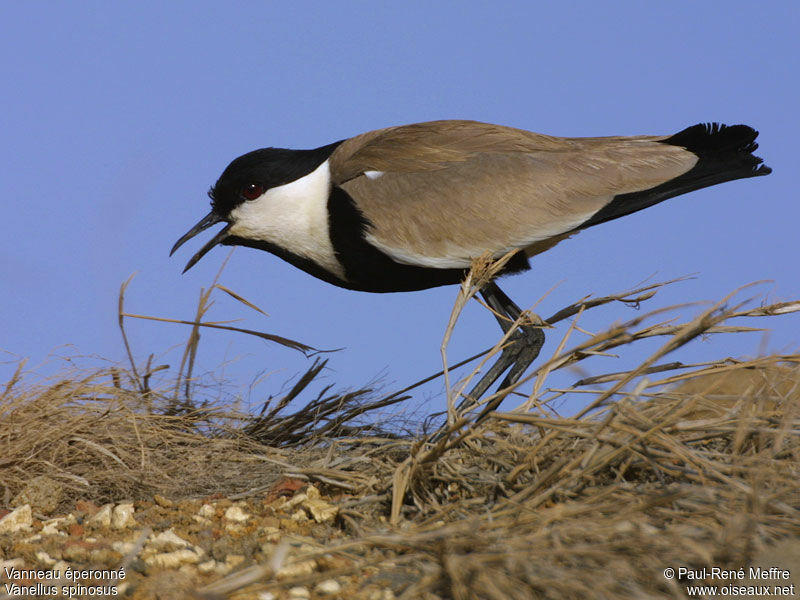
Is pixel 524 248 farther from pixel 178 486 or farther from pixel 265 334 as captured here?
pixel 178 486

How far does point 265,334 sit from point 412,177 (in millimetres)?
894

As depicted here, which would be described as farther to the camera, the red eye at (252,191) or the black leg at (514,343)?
the red eye at (252,191)

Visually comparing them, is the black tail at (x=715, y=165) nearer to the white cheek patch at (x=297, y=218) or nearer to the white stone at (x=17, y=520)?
the white cheek patch at (x=297, y=218)

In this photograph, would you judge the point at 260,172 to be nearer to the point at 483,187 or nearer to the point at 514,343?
the point at 483,187

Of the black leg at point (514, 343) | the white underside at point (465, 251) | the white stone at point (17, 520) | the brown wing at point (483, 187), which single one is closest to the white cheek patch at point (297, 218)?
the brown wing at point (483, 187)

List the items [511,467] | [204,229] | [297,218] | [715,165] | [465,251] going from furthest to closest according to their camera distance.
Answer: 1. [204,229]
2. [297,218]
3. [715,165]
4. [465,251]
5. [511,467]

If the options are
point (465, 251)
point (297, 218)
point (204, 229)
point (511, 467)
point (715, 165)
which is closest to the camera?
point (511, 467)

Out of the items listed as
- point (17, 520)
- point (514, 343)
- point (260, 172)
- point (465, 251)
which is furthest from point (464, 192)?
point (17, 520)

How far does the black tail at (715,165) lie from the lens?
3611 mm

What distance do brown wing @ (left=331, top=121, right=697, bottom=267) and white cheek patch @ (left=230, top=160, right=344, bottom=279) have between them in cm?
15

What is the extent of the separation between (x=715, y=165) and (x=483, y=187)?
96cm

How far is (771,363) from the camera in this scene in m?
2.74

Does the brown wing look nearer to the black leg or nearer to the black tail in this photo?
the black tail

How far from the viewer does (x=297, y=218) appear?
3.85 m
